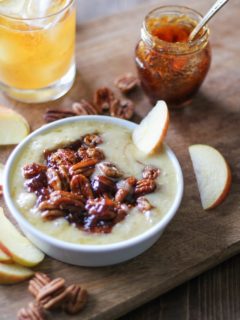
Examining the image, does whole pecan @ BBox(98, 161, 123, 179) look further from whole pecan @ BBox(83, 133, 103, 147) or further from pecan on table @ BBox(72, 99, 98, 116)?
pecan on table @ BBox(72, 99, 98, 116)

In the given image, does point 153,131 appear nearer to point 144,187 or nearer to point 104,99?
point 144,187

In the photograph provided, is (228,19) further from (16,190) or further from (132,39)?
(16,190)

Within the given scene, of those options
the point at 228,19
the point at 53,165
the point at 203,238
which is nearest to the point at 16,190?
the point at 53,165

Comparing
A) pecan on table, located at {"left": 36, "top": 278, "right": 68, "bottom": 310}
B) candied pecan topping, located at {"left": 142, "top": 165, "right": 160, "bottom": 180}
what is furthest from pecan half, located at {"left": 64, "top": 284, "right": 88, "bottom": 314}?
candied pecan topping, located at {"left": 142, "top": 165, "right": 160, "bottom": 180}

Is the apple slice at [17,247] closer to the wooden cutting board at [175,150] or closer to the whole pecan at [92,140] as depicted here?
the wooden cutting board at [175,150]

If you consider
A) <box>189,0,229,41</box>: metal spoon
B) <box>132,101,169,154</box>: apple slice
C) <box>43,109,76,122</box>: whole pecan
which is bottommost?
<box>43,109,76,122</box>: whole pecan

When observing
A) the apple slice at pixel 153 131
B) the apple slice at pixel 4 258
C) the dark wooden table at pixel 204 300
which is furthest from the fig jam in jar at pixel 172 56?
the apple slice at pixel 4 258
